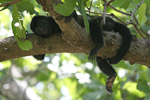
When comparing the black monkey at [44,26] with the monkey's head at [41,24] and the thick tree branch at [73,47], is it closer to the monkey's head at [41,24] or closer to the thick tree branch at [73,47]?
the monkey's head at [41,24]

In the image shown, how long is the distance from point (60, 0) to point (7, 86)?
4.74 metres

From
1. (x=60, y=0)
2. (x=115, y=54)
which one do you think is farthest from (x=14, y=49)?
(x=115, y=54)

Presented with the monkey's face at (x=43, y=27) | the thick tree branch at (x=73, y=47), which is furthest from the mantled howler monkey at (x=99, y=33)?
the thick tree branch at (x=73, y=47)

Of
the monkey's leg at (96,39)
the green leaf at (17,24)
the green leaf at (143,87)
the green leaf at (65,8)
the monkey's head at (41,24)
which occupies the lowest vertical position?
the monkey's head at (41,24)

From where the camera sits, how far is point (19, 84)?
627 centimetres

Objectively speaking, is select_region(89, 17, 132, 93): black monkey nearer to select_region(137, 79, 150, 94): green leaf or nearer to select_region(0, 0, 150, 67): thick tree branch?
select_region(0, 0, 150, 67): thick tree branch

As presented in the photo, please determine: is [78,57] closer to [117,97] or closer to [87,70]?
[87,70]

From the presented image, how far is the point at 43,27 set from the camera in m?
3.60

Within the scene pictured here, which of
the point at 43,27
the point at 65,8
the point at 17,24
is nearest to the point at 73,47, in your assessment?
the point at 43,27

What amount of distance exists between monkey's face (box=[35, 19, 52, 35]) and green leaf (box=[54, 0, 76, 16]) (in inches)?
67.6

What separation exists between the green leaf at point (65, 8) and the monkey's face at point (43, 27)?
172 cm

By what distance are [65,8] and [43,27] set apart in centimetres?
210

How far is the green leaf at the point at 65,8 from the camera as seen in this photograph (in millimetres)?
1549

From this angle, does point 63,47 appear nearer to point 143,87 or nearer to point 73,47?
point 73,47
